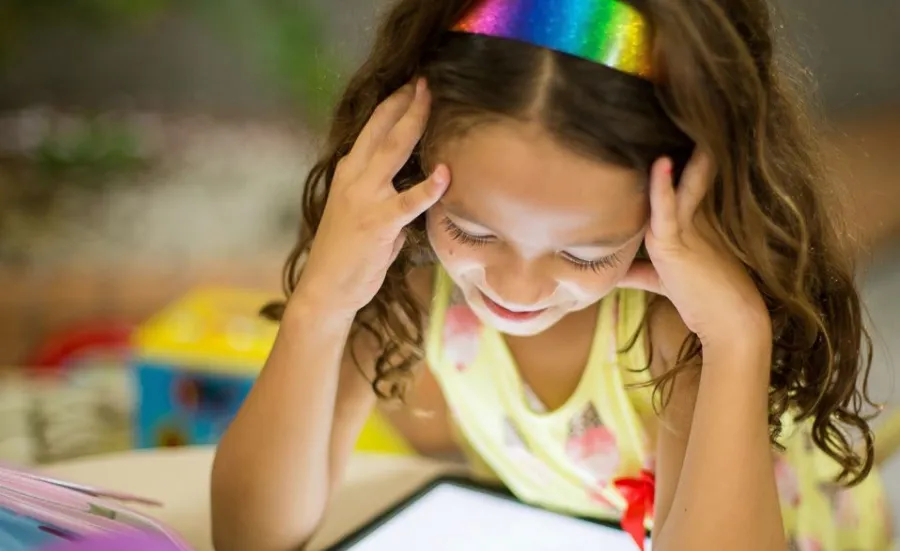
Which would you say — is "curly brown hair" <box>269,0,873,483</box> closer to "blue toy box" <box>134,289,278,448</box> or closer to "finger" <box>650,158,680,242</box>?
"finger" <box>650,158,680,242</box>

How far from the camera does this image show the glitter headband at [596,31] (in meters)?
0.49

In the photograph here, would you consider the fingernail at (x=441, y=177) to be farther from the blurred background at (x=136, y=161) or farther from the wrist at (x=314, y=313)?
the blurred background at (x=136, y=161)

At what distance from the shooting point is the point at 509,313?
1.93 ft

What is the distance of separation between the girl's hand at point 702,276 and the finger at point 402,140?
0.15m

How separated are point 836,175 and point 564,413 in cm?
28

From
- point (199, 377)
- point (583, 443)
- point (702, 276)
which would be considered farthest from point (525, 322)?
point (199, 377)

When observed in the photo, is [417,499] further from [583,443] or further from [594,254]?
[594,254]

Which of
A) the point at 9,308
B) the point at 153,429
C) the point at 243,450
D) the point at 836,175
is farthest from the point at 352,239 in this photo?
the point at 9,308

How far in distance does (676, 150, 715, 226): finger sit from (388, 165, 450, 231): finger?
0.13 meters

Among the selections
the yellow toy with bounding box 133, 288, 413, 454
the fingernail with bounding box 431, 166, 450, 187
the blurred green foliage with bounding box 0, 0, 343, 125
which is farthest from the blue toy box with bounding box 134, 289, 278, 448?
the fingernail with bounding box 431, 166, 450, 187

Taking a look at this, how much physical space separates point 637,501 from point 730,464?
5.7 inches

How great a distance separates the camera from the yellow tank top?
750mm

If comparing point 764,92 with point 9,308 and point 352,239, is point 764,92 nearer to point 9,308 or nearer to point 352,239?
point 352,239

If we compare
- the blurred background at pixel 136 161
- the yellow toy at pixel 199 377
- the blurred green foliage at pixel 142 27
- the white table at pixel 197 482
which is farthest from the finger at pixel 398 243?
the blurred green foliage at pixel 142 27
